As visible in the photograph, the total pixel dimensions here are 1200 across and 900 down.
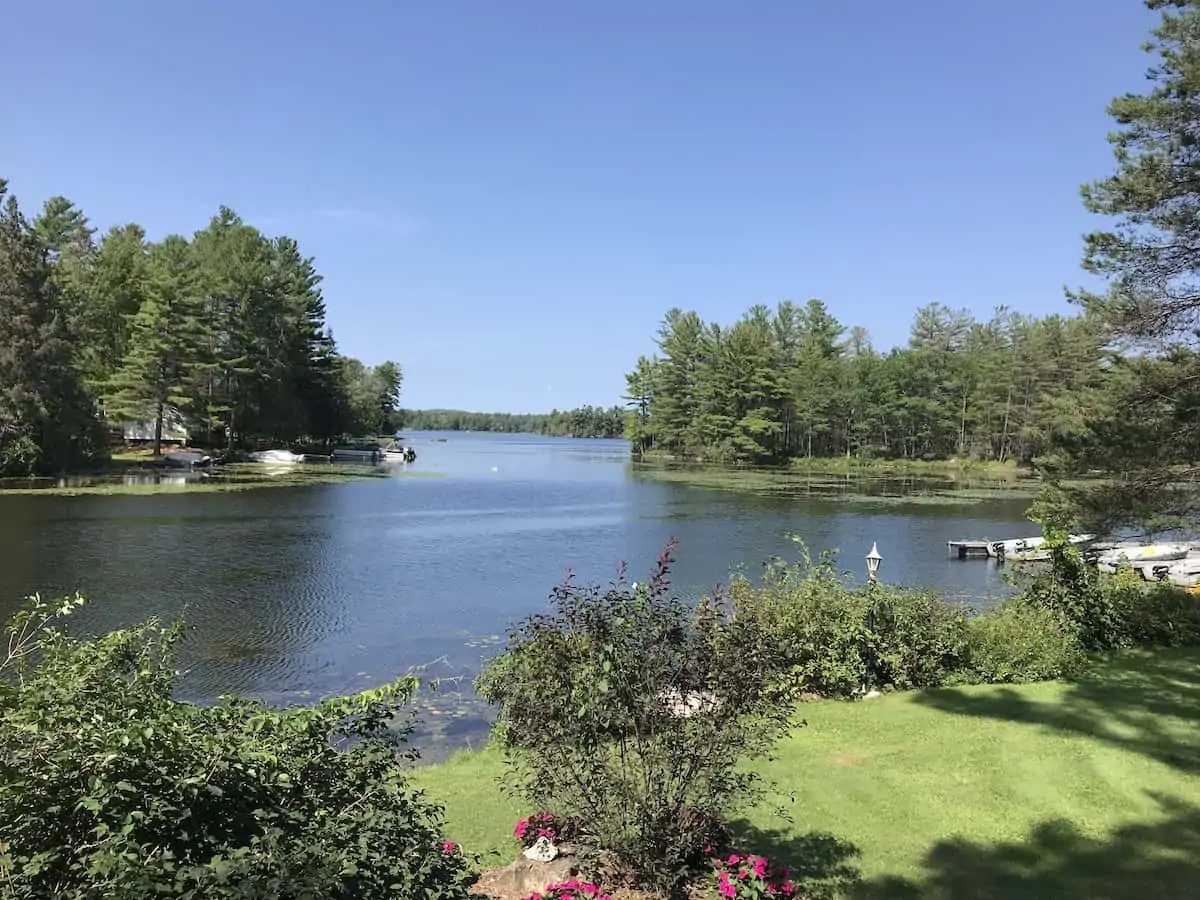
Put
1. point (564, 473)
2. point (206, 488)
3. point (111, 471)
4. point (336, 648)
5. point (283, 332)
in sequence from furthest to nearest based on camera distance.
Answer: point (564, 473) < point (283, 332) < point (111, 471) < point (206, 488) < point (336, 648)

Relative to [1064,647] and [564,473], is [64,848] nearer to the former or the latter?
[1064,647]

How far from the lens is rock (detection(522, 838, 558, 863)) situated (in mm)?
4840

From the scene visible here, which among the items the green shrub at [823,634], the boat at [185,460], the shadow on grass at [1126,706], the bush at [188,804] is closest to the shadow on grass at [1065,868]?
the shadow on grass at [1126,706]

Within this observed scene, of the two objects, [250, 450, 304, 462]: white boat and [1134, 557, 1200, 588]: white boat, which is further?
[250, 450, 304, 462]: white boat

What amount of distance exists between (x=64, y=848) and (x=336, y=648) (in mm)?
12285

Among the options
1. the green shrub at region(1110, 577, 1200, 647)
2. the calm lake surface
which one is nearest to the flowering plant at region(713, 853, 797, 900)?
the calm lake surface

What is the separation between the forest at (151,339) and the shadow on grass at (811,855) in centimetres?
4122

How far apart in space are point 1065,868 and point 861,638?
466 cm

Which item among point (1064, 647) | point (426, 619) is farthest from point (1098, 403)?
point (426, 619)

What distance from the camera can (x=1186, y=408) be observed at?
11.6 metres

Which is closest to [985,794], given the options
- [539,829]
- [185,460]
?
[539,829]

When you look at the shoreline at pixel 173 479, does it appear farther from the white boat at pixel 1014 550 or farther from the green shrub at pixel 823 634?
the white boat at pixel 1014 550

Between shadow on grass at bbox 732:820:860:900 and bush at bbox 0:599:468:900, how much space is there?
277 cm

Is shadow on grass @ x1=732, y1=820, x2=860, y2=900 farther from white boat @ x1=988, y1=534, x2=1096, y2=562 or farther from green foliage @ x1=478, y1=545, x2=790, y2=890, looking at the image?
white boat @ x1=988, y1=534, x2=1096, y2=562
